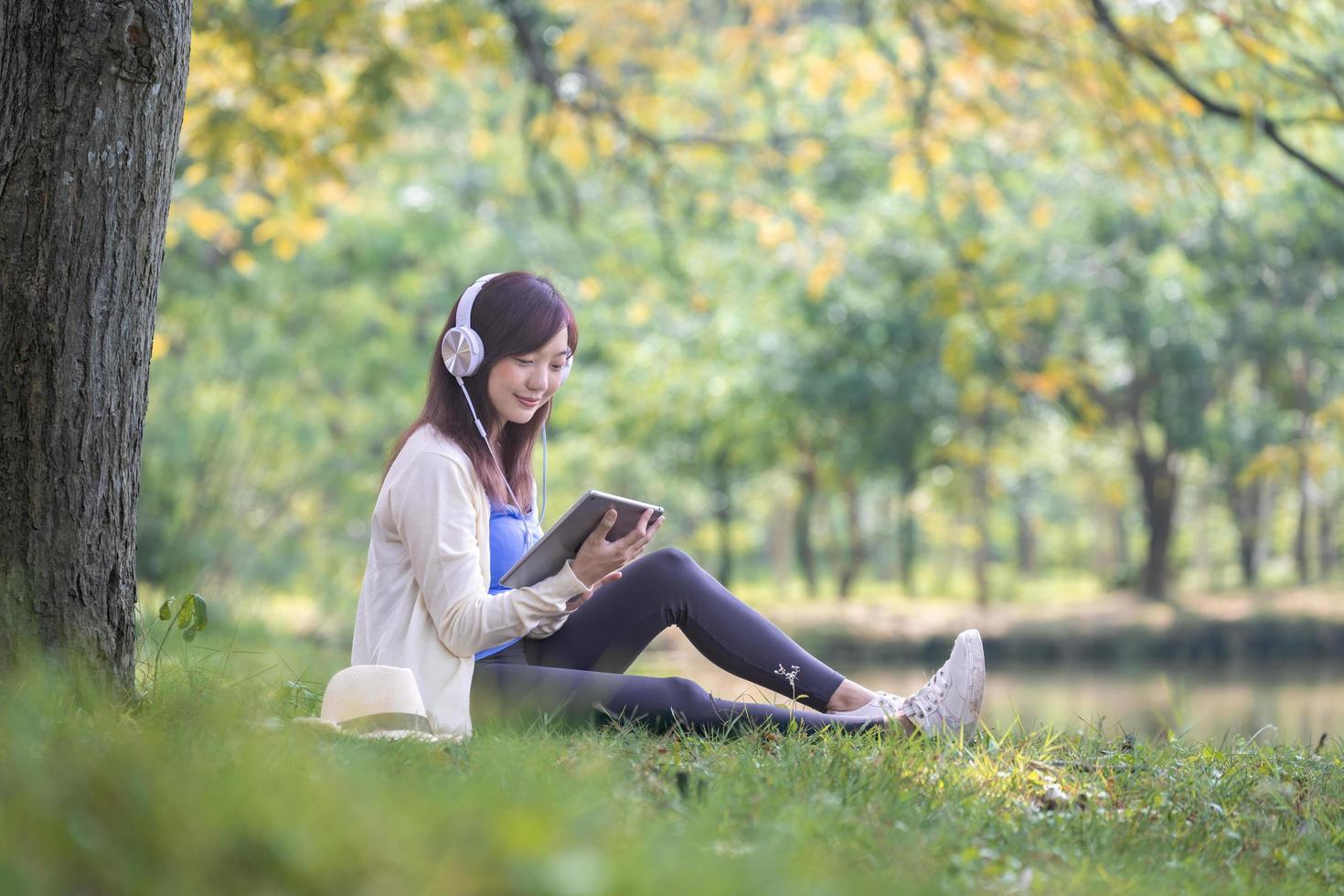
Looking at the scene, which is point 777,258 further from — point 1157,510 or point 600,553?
point 1157,510

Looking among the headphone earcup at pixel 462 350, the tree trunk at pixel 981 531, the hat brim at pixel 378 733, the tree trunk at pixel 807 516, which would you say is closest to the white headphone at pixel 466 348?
the headphone earcup at pixel 462 350

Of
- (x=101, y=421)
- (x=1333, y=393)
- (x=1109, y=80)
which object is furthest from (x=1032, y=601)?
(x=101, y=421)

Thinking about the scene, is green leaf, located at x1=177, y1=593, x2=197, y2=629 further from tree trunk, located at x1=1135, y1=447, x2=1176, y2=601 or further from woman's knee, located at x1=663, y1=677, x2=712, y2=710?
tree trunk, located at x1=1135, y1=447, x2=1176, y2=601

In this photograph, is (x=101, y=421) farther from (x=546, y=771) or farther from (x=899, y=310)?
(x=899, y=310)

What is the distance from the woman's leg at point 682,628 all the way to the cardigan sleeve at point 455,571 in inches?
12.4

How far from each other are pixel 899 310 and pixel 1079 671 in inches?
213

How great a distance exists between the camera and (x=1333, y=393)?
61.0 ft

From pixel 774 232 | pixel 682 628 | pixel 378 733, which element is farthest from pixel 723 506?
pixel 378 733

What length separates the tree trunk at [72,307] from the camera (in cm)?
281

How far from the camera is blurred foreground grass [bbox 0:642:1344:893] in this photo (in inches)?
65.8

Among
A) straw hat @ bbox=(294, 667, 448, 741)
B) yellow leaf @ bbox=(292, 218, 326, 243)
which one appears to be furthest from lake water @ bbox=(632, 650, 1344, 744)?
straw hat @ bbox=(294, 667, 448, 741)

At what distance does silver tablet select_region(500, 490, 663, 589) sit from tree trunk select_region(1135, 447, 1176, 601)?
58.9ft

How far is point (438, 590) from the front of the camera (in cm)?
327

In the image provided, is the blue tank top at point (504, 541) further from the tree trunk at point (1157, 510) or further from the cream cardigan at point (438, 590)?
the tree trunk at point (1157, 510)
